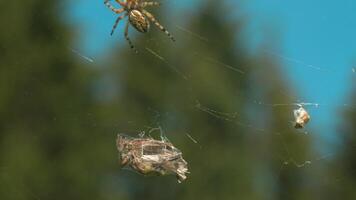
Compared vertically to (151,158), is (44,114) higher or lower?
lower

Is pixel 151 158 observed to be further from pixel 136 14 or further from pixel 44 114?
pixel 44 114

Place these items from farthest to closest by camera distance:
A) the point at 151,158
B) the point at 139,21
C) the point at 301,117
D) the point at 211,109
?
the point at 211,109, the point at 139,21, the point at 301,117, the point at 151,158

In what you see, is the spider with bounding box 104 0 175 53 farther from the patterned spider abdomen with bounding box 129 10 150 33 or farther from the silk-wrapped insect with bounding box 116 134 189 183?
the silk-wrapped insect with bounding box 116 134 189 183

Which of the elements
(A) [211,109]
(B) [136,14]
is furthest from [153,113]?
(B) [136,14]

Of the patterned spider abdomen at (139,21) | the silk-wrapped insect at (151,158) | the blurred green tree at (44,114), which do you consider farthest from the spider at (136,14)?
the blurred green tree at (44,114)

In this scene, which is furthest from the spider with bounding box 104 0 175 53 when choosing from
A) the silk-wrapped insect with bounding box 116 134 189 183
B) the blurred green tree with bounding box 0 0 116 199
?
the blurred green tree with bounding box 0 0 116 199

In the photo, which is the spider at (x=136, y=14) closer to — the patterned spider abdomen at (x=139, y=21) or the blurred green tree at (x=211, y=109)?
the patterned spider abdomen at (x=139, y=21)
